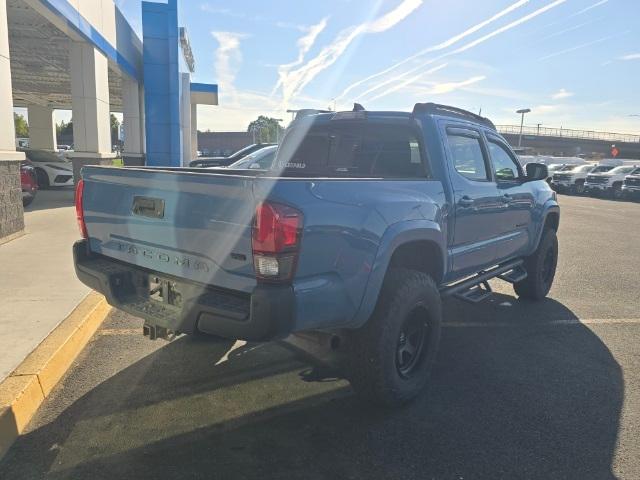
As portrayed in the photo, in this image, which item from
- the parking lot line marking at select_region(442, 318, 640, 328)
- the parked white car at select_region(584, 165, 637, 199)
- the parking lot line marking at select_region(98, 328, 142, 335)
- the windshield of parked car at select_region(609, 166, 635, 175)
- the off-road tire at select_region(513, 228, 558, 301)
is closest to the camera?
the parking lot line marking at select_region(98, 328, 142, 335)

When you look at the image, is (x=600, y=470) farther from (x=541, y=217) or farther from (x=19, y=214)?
(x=19, y=214)

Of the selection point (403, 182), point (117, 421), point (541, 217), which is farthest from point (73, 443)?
point (541, 217)

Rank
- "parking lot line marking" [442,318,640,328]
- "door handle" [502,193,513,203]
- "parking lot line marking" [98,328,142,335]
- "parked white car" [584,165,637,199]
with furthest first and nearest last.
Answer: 1. "parked white car" [584,165,637,199]
2. "parking lot line marking" [442,318,640,328]
3. "door handle" [502,193,513,203]
4. "parking lot line marking" [98,328,142,335]

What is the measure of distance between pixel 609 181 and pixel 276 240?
28.2 m

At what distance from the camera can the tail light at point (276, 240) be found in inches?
99.7

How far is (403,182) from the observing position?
3.46 m

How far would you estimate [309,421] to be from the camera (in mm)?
3279

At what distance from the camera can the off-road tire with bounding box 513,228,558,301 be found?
611 cm

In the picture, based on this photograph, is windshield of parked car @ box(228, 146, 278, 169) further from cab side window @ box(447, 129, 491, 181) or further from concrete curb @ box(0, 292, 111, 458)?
cab side window @ box(447, 129, 491, 181)

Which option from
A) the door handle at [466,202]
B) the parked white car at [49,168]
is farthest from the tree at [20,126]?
the door handle at [466,202]

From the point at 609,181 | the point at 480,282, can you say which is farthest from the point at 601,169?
the point at 480,282

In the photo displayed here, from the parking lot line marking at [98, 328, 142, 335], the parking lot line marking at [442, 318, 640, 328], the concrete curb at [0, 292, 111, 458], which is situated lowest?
the parking lot line marking at [98, 328, 142, 335]

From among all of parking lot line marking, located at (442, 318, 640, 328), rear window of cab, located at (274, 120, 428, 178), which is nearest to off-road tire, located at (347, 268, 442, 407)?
rear window of cab, located at (274, 120, 428, 178)

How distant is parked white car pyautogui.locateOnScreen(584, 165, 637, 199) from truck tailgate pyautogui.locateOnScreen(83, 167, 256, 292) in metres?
27.7
